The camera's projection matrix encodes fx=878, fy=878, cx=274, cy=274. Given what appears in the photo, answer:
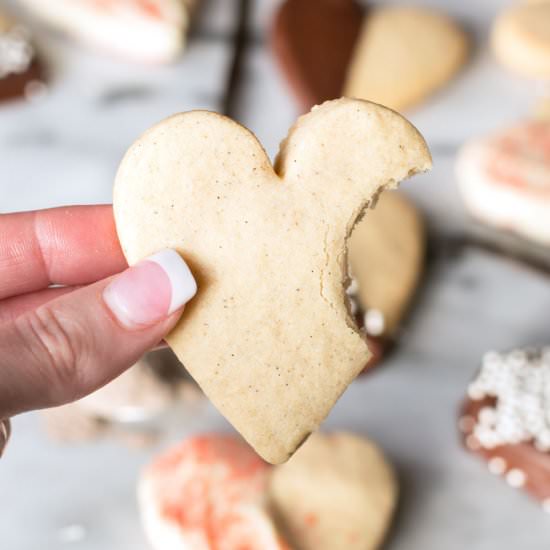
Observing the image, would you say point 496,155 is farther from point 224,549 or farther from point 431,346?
point 224,549

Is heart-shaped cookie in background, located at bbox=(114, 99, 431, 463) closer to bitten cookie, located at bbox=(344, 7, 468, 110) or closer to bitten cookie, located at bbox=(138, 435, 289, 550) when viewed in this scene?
bitten cookie, located at bbox=(138, 435, 289, 550)

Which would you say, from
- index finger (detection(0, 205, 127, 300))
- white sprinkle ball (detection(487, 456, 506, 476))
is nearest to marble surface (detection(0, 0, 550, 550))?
white sprinkle ball (detection(487, 456, 506, 476))

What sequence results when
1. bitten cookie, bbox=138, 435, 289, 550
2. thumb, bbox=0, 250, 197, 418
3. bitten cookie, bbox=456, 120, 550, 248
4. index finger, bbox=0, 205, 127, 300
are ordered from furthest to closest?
bitten cookie, bbox=456, 120, 550, 248 < bitten cookie, bbox=138, 435, 289, 550 < index finger, bbox=0, 205, 127, 300 < thumb, bbox=0, 250, 197, 418

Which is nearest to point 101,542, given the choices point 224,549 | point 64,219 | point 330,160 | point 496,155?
point 224,549

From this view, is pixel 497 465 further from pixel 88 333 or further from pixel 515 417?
pixel 88 333

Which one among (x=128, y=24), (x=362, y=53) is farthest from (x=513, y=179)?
(x=128, y=24)

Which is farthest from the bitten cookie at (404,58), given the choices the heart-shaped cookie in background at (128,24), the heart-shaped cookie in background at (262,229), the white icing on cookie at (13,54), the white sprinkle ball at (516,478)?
the heart-shaped cookie in background at (262,229)

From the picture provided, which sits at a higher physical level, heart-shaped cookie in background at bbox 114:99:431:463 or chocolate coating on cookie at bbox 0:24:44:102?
heart-shaped cookie in background at bbox 114:99:431:463
